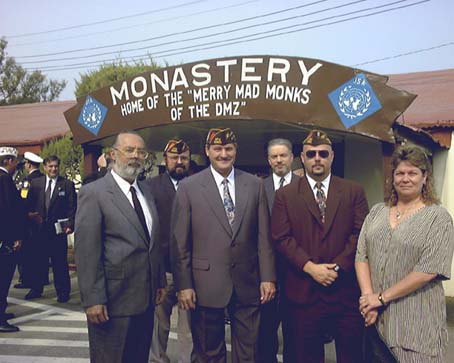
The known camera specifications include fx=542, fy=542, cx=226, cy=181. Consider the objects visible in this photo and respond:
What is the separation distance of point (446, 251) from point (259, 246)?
128cm

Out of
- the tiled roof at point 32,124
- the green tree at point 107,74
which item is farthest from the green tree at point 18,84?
the tiled roof at point 32,124

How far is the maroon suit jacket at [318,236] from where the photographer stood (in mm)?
3648

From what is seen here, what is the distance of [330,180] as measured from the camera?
3.85 meters

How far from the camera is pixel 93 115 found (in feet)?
24.3

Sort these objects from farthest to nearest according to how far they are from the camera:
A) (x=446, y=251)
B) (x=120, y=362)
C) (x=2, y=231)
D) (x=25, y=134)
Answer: (x=25, y=134) < (x=2, y=231) < (x=120, y=362) < (x=446, y=251)

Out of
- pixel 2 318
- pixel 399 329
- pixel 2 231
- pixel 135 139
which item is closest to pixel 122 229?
pixel 135 139

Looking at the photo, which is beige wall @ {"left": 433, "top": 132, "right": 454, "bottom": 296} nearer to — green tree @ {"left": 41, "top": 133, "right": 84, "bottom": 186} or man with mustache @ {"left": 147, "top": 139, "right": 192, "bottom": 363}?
man with mustache @ {"left": 147, "top": 139, "right": 192, "bottom": 363}

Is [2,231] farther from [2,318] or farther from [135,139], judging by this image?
[135,139]

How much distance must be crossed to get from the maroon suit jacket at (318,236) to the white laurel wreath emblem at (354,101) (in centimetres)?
233

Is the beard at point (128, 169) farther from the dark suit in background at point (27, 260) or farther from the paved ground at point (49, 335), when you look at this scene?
the dark suit in background at point (27, 260)

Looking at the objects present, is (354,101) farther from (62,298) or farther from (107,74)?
(107,74)

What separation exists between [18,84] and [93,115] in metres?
33.5

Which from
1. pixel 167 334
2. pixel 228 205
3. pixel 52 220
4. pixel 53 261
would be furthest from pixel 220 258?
pixel 52 220

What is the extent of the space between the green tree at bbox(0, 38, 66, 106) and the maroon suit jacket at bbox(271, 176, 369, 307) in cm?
3661
